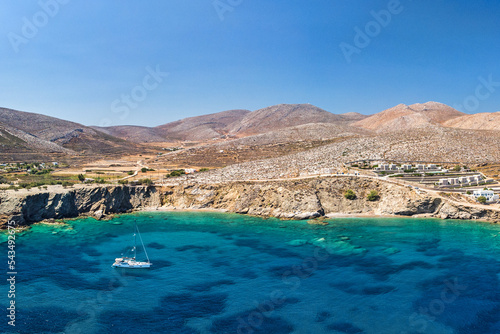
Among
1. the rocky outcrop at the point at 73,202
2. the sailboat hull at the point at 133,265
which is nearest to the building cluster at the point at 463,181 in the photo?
the sailboat hull at the point at 133,265

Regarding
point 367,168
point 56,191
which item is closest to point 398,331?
point 367,168

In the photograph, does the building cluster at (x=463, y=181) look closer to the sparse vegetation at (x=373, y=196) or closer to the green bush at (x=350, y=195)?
the sparse vegetation at (x=373, y=196)

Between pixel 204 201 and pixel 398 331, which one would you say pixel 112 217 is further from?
pixel 398 331

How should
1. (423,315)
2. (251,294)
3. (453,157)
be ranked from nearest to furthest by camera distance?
(423,315) → (251,294) → (453,157)

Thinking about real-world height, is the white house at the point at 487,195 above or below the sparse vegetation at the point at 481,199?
above

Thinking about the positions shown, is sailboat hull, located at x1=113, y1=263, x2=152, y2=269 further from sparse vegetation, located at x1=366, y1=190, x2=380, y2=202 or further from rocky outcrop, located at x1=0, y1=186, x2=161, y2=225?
sparse vegetation, located at x1=366, y1=190, x2=380, y2=202

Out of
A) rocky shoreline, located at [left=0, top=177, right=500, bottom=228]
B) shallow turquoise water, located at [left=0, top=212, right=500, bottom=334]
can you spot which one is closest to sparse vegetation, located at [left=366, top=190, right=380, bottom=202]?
rocky shoreline, located at [left=0, top=177, right=500, bottom=228]
